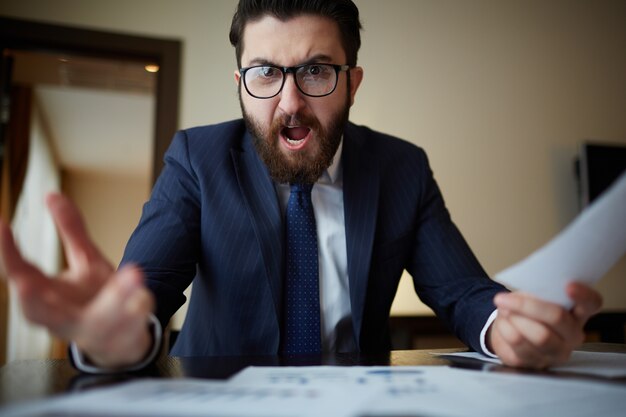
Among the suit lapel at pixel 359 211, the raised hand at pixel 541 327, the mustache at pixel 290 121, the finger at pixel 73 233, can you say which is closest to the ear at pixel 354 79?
the suit lapel at pixel 359 211

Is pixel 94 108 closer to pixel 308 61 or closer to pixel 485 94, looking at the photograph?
pixel 485 94

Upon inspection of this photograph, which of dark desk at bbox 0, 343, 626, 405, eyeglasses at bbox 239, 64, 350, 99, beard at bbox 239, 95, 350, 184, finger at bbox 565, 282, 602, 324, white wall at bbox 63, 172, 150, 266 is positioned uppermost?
eyeglasses at bbox 239, 64, 350, 99

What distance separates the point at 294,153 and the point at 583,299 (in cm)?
74

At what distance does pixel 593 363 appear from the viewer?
0.77 meters

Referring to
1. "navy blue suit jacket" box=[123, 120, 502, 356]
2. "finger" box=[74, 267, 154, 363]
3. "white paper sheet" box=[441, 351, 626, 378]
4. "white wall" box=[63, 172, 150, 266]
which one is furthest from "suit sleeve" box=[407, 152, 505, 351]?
"white wall" box=[63, 172, 150, 266]

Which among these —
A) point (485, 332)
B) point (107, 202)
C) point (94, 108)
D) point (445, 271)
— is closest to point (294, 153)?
point (445, 271)

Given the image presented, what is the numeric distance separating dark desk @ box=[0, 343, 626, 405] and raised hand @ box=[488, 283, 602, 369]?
0.04 m

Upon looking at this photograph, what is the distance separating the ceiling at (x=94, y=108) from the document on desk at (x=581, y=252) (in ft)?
8.76

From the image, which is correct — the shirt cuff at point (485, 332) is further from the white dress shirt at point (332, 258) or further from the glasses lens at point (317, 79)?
the glasses lens at point (317, 79)

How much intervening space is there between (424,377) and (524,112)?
2.96 metres

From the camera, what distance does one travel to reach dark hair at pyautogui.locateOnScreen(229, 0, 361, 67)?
1.22 metres

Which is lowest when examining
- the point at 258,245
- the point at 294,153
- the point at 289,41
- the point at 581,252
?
the point at 258,245

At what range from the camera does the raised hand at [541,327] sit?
2.23ft

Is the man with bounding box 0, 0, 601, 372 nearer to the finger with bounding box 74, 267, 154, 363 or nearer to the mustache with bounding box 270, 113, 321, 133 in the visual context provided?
the mustache with bounding box 270, 113, 321, 133
